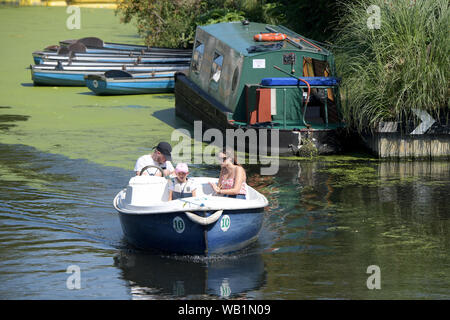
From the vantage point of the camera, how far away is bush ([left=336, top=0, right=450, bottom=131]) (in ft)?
53.0

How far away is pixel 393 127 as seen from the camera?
16500 mm

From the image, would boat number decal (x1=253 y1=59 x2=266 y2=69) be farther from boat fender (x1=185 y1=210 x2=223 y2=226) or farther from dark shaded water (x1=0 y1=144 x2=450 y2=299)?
boat fender (x1=185 y1=210 x2=223 y2=226)

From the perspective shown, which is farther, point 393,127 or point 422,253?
point 393,127

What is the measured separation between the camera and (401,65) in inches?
642

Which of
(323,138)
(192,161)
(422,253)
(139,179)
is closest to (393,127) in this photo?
(323,138)

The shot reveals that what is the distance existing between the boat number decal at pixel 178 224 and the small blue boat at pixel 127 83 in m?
16.6

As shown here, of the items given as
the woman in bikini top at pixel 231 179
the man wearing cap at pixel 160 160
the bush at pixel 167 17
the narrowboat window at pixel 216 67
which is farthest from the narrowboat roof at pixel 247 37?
the bush at pixel 167 17

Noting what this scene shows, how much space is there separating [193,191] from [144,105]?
14059 mm

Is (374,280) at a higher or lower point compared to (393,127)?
lower

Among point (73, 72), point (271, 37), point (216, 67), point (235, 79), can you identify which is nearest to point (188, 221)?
point (235, 79)

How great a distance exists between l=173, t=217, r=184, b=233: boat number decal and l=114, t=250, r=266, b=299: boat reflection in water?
48 centimetres
